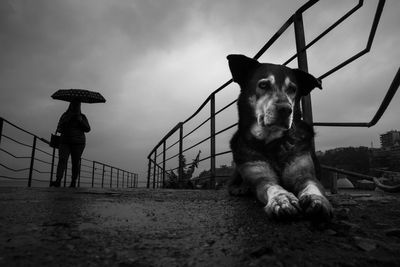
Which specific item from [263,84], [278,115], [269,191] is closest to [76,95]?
[263,84]

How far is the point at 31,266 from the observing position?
0.64 meters

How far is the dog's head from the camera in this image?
1805 mm

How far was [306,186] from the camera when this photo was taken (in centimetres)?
152

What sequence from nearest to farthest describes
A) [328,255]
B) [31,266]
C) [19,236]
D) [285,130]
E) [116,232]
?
1. [31,266]
2. [328,255]
3. [19,236]
4. [116,232]
5. [285,130]

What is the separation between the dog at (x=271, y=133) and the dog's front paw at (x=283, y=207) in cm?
12

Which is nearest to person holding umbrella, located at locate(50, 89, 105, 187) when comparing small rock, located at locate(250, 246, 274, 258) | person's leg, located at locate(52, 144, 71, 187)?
person's leg, located at locate(52, 144, 71, 187)

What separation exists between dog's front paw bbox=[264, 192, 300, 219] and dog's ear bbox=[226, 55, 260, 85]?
4.26 ft

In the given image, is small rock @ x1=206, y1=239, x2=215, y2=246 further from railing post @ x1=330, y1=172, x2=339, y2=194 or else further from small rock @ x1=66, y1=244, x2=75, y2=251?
railing post @ x1=330, y1=172, x2=339, y2=194

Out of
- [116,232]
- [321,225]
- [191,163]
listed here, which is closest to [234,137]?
[321,225]

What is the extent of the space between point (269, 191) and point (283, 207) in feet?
0.89

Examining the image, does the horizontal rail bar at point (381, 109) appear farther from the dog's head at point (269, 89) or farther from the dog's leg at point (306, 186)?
the dog's leg at point (306, 186)

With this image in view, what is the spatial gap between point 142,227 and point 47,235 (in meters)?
0.34

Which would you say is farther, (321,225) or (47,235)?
(321,225)

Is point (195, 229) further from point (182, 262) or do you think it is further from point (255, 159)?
point (255, 159)
